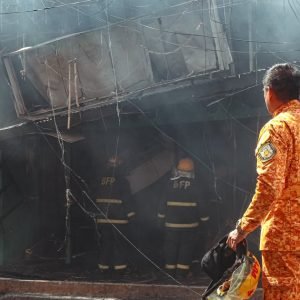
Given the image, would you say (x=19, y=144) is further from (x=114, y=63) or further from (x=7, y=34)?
(x=114, y=63)

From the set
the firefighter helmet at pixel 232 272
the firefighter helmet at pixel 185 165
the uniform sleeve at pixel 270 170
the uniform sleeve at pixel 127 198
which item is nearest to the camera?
the uniform sleeve at pixel 270 170

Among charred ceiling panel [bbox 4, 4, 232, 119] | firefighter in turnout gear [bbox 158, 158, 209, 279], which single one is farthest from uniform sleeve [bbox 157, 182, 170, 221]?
charred ceiling panel [bbox 4, 4, 232, 119]

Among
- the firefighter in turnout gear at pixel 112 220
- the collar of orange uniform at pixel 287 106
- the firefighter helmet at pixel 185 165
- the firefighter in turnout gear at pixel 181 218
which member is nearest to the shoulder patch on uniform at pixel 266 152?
the collar of orange uniform at pixel 287 106

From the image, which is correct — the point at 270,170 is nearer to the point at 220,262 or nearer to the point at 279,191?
the point at 279,191

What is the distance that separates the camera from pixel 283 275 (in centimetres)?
289

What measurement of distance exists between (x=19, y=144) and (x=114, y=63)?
2906 mm

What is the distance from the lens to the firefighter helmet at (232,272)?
118 inches

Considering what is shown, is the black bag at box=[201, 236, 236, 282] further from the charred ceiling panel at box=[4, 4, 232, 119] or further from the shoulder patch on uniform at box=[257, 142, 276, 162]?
the charred ceiling panel at box=[4, 4, 232, 119]

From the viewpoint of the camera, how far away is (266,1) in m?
7.29

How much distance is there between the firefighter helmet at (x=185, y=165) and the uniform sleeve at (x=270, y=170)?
3.65 m

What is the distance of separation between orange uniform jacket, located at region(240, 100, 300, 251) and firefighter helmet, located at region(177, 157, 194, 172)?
3.62m

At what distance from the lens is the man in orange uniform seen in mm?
2807

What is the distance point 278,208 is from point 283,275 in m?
0.45

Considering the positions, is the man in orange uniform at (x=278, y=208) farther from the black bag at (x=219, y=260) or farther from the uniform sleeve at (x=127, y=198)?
the uniform sleeve at (x=127, y=198)
